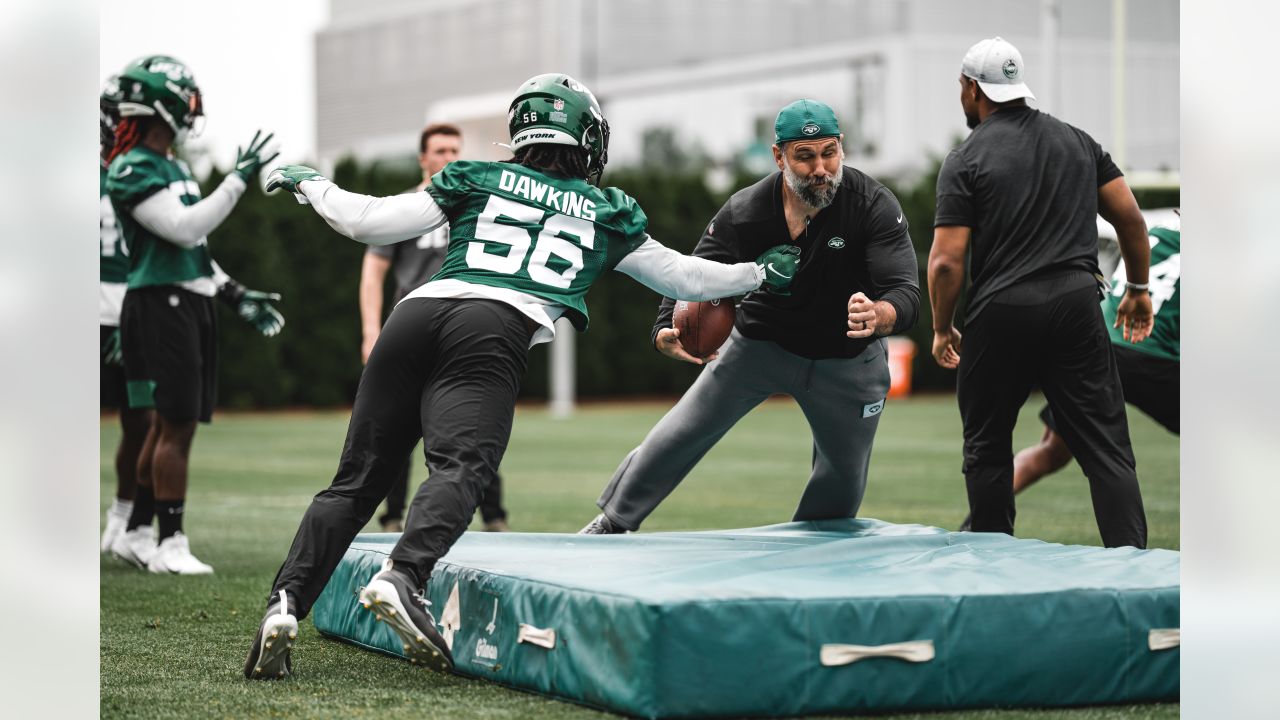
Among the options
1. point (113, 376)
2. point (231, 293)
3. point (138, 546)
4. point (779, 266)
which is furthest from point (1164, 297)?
point (113, 376)

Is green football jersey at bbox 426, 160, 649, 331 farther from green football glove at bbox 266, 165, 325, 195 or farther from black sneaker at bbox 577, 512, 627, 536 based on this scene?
black sneaker at bbox 577, 512, 627, 536

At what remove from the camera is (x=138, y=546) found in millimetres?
6938

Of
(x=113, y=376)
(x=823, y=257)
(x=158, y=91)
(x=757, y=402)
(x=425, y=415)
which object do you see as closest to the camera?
(x=425, y=415)

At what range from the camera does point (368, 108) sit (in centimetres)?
3006

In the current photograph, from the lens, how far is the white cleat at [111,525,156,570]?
22.5 feet

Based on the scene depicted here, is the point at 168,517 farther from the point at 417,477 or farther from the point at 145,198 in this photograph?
the point at 417,477

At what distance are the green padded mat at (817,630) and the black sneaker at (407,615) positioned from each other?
281mm

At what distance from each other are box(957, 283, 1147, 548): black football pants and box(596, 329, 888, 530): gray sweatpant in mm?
410

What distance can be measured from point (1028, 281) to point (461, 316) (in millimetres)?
2084

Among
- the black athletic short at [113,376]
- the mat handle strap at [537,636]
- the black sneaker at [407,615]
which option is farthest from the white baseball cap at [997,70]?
the black athletic short at [113,376]

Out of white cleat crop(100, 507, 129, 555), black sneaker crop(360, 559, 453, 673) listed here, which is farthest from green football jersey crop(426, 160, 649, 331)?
white cleat crop(100, 507, 129, 555)

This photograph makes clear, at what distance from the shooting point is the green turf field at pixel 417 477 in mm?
3922

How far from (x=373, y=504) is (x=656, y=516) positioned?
464 centimetres

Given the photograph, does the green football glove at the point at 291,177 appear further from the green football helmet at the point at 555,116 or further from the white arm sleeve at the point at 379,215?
the green football helmet at the point at 555,116
